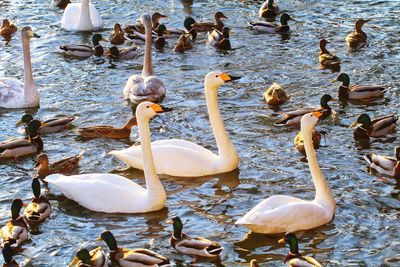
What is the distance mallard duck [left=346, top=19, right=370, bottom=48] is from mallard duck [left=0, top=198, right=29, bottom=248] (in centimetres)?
887

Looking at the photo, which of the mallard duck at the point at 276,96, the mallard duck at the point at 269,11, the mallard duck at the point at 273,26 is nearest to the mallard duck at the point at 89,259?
the mallard duck at the point at 276,96

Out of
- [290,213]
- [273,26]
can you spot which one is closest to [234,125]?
[290,213]

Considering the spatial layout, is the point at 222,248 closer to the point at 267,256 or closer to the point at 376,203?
the point at 267,256

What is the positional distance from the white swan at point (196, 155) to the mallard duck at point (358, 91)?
340cm

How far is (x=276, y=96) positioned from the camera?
15617mm

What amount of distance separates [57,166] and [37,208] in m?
1.48

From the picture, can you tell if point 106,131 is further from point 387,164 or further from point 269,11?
point 269,11

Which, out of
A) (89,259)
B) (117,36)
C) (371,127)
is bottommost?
(371,127)

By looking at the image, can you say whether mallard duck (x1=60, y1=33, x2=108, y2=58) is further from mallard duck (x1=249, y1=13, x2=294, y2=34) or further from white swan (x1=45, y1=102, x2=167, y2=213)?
white swan (x1=45, y1=102, x2=167, y2=213)

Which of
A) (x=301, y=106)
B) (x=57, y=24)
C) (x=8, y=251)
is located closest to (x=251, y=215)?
(x=8, y=251)

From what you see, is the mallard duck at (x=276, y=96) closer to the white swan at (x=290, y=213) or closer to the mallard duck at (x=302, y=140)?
the mallard duck at (x=302, y=140)

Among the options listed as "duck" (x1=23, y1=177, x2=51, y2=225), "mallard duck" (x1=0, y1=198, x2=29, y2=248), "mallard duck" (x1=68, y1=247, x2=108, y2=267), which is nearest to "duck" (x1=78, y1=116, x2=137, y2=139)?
"duck" (x1=23, y1=177, x2=51, y2=225)

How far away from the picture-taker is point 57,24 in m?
21.2

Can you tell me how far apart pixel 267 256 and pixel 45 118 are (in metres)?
6.05
